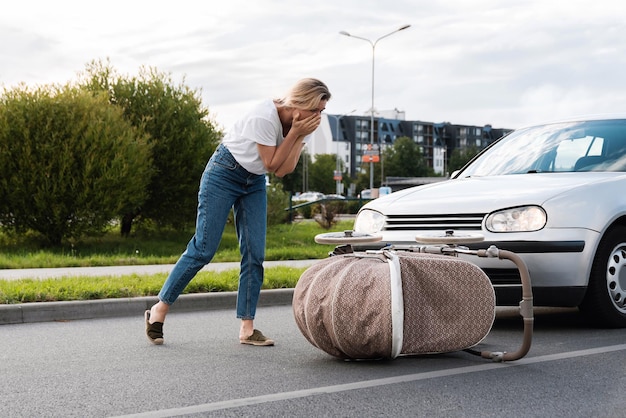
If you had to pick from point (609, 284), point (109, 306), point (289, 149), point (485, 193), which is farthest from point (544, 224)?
point (109, 306)

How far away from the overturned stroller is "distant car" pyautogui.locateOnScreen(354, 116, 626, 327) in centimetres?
99

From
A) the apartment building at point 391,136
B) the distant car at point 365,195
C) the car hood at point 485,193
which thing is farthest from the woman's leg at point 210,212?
the apartment building at point 391,136

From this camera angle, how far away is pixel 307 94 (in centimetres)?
556

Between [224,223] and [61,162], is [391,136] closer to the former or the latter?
[61,162]

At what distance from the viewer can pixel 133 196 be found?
15500 mm

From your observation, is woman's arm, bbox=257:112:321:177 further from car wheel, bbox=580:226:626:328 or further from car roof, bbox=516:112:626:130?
car roof, bbox=516:112:626:130

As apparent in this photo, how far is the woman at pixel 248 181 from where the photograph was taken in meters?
5.60

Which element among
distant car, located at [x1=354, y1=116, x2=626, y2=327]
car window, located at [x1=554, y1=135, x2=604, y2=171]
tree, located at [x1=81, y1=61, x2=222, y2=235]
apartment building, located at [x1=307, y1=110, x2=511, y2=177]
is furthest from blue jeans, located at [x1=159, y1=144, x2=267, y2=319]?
apartment building, located at [x1=307, y1=110, x2=511, y2=177]

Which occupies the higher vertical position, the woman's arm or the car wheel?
the woman's arm

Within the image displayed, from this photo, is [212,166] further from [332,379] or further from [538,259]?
[538,259]

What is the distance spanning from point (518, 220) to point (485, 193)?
0.39 m

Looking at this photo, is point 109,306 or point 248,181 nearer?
point 248,181

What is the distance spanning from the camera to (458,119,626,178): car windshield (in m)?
7.21

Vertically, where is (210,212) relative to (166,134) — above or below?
below
